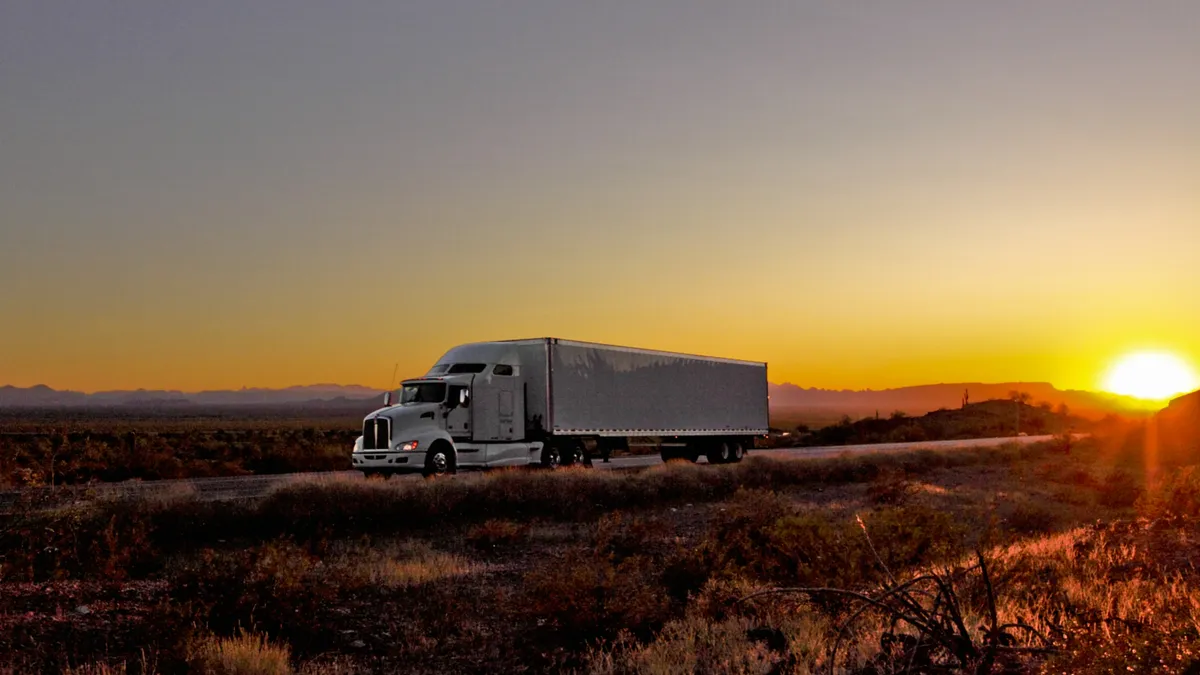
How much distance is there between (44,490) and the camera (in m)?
14.3

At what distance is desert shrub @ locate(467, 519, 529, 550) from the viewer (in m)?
18.2

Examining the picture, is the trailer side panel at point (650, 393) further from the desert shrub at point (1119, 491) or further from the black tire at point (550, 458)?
the desert shrub at point (1119, 491)

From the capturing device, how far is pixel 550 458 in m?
29.6

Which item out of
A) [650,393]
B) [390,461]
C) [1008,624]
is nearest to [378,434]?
[390,461]

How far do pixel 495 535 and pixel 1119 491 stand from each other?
19.9 meters

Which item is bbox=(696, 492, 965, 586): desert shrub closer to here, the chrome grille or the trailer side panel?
the chrome grille

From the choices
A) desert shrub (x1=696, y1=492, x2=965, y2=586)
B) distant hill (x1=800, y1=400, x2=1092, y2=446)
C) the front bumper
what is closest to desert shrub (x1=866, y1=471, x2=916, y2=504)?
desert shrub (x1=696, y1=492, x2=965, y2=586)

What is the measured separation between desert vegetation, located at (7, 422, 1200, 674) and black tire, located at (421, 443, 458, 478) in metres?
2.85

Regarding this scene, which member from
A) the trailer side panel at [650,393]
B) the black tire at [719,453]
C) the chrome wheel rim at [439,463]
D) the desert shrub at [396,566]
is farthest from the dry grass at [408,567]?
the black tire at [719,453]

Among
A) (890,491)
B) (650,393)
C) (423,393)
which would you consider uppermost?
(423,393)

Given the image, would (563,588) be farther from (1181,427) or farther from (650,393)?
(1181,427)

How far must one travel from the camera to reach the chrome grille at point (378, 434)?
2503cm

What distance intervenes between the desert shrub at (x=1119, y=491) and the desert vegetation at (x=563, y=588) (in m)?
4.16

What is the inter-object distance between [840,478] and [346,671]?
25319 mm
